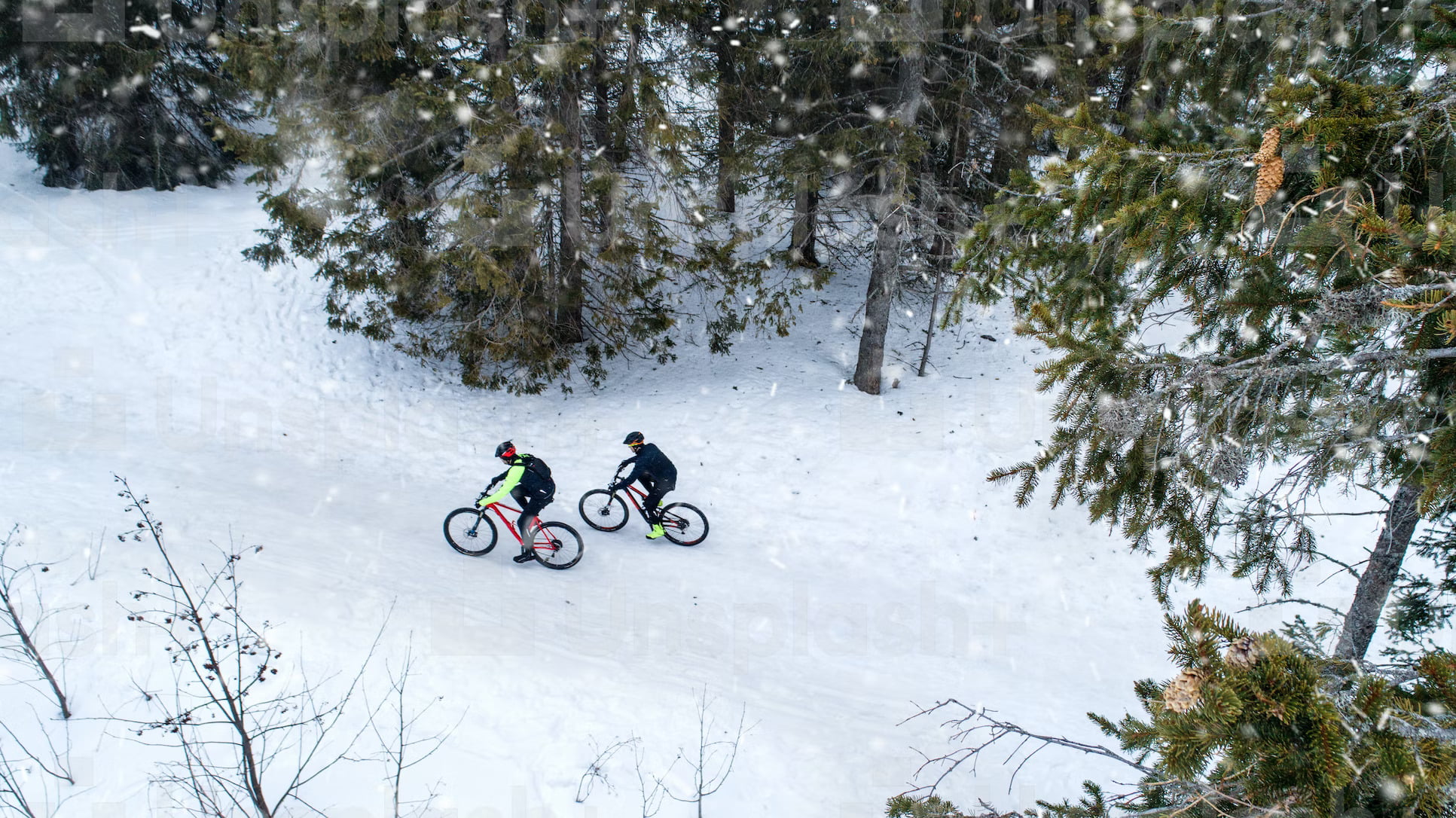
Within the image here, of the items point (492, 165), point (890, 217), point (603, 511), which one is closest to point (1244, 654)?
point (603, 511)

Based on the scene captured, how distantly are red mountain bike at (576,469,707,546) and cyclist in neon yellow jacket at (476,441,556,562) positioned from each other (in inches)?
44.6

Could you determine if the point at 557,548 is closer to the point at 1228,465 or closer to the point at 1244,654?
the point at 1228,465

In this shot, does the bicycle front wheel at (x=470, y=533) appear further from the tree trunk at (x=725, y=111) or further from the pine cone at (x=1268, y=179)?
the pine cone at (x=1268, y=179)

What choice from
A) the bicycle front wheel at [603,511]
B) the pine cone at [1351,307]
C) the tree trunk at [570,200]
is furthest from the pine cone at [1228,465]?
the tree trunk at [570,200]

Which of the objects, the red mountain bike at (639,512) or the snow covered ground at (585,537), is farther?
the red mountain bike at (639,512)

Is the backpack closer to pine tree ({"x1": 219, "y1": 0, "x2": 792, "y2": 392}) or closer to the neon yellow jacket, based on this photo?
the neon yellow jacket

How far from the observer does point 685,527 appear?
956 centimetres

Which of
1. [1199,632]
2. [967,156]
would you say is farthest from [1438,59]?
[967,156]

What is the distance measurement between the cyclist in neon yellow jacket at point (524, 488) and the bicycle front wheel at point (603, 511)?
1.33 metres

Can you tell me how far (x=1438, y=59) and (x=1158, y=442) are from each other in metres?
2.24

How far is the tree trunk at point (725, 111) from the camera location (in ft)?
38.9

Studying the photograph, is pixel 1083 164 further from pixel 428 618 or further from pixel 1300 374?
pixel 428 618

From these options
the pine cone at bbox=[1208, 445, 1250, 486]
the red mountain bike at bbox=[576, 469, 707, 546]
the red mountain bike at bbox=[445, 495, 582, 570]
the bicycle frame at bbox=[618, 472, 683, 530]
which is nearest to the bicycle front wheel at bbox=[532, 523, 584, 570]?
the red mountain bike at bbox=[445, 495, 582, 570]

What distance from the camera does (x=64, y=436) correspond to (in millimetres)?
10070
